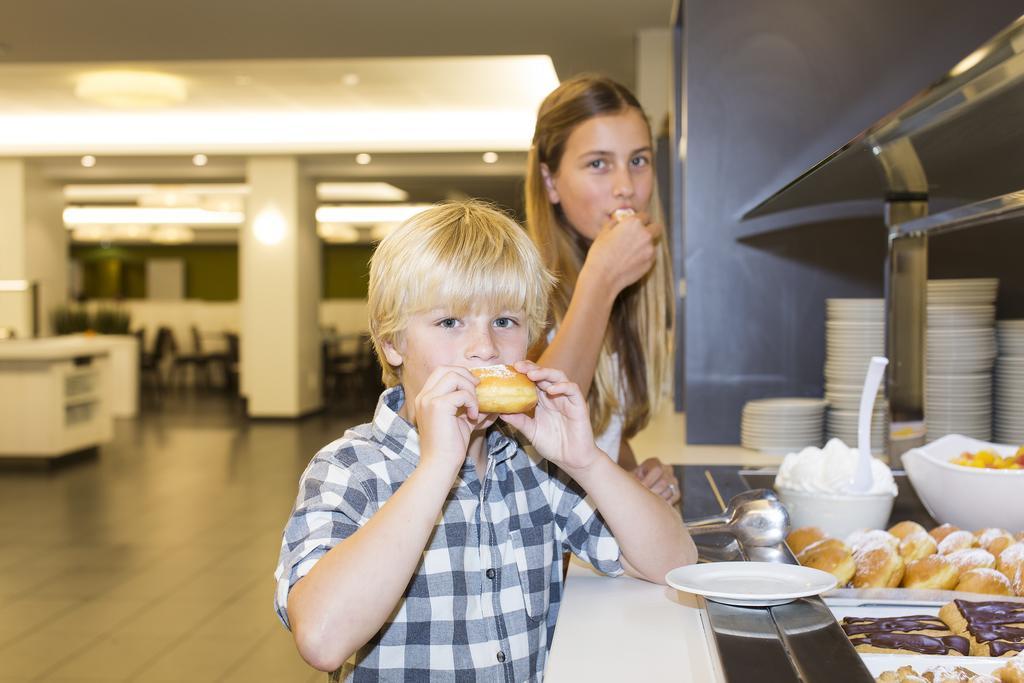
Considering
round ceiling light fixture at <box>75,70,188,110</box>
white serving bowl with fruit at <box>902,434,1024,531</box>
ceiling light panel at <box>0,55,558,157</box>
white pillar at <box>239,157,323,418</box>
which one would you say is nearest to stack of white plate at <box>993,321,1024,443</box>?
white serving bowl with fruit at <box>902,434,1024,531</box>

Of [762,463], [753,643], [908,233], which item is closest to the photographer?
[753,643]

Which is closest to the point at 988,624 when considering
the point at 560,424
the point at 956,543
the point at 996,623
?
the point at 996,623

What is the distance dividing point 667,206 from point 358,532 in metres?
5.49

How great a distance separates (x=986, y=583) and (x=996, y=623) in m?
0.16

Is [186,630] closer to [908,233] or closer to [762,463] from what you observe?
[762,463]

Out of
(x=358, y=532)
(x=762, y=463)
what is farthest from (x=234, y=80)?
(x=358, y=532)

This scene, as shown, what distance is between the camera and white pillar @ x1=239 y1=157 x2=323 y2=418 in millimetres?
12055

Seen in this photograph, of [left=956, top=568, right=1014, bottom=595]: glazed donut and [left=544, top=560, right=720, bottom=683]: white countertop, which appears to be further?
[left=956, top=568, right=1014, bottom=595]: glazed donut

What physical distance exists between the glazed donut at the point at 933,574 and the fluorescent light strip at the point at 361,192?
14.0m

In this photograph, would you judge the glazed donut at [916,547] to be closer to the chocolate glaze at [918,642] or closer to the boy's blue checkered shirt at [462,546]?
the chocolate glaze at [918,642]

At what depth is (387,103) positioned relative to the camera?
10133mm

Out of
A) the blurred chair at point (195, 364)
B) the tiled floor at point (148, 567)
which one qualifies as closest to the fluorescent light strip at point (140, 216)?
the blurred chair at point (195, 364)

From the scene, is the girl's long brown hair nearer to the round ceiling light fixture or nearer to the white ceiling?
the white ceiling

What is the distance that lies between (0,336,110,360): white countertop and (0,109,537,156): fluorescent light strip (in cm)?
286
